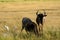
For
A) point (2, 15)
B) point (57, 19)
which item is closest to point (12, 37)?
point (57, 19)

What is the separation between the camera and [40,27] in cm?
1277

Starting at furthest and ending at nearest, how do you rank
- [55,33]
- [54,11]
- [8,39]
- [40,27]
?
[54,11], [40,27], [55,33], [8,39]

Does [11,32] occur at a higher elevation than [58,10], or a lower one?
higher

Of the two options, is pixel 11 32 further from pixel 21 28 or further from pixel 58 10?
pixel 58 10

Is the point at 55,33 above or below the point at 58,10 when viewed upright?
above

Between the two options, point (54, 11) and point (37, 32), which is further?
point (54, 11)

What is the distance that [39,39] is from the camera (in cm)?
983

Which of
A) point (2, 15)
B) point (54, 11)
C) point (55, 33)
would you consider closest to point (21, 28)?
point (55, 33)

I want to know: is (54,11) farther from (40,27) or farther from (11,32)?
(11,32)

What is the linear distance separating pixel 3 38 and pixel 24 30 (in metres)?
3.49

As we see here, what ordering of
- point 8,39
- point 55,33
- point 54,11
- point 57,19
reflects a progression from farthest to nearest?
point 54,11
point 57,19
point 55,33
point 8,39

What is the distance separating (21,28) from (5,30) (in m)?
1.29

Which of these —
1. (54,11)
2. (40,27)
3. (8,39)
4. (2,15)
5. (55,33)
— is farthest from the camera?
(54,11)

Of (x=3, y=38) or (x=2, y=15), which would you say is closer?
(x=3, y=38)
